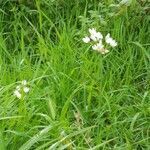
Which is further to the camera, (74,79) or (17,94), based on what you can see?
(74,79)

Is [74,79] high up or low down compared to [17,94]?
down

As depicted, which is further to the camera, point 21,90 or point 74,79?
point 74,79

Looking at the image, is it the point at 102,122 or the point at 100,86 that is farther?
the point at 100,86

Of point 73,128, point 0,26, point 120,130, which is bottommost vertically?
point 120,130

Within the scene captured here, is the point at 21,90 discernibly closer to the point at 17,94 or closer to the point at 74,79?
the point at 17,94

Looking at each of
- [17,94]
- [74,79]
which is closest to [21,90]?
[17,94]

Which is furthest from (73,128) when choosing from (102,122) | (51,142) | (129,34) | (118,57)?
(129,34)

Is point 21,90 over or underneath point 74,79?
over

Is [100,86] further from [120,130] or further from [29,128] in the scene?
[29,128]
